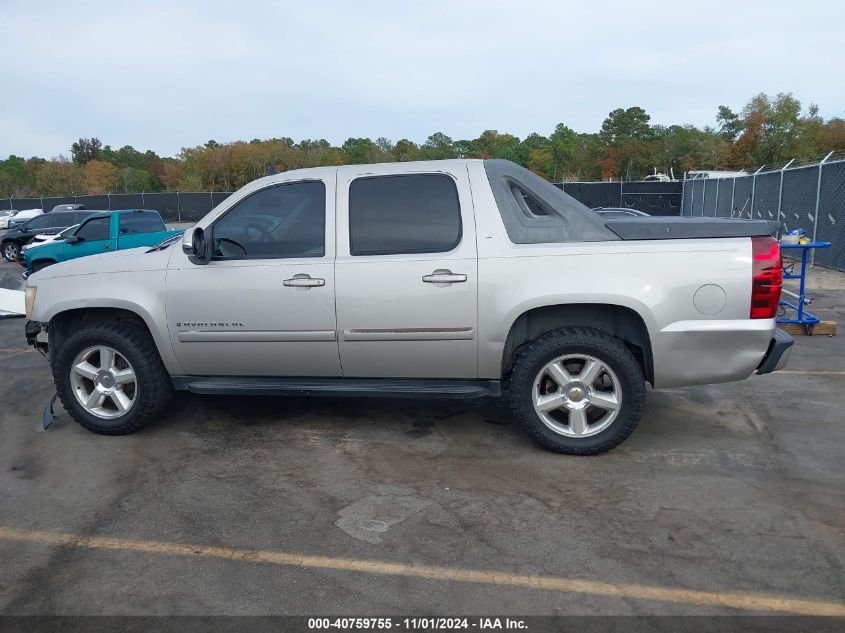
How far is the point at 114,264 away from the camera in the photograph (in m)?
5.35

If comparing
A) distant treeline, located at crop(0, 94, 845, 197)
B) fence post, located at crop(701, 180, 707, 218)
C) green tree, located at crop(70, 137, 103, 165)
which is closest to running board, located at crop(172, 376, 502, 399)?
fence post, located at crop(701, 180, 707, 218)

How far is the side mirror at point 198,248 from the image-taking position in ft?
16.3

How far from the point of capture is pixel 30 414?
6.15 metres

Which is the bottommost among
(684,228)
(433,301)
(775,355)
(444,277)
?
(775,355)

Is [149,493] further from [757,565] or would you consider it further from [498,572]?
[757,565]

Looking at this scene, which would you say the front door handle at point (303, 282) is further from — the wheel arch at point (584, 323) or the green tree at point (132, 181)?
the green tree at point (132, 181)

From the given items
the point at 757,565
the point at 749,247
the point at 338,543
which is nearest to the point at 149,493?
the point at 338,543

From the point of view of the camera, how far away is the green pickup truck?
1328 centimetres

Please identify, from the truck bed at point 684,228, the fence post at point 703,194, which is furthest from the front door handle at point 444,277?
the fence post at point 703,194

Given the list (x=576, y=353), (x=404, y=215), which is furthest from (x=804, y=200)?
(x=404, y=215)

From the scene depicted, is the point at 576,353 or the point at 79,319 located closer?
the point at 576,353

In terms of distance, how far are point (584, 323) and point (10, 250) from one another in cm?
2263

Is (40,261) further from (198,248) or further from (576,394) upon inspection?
(576,394)

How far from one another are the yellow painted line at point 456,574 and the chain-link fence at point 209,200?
2187 cm
